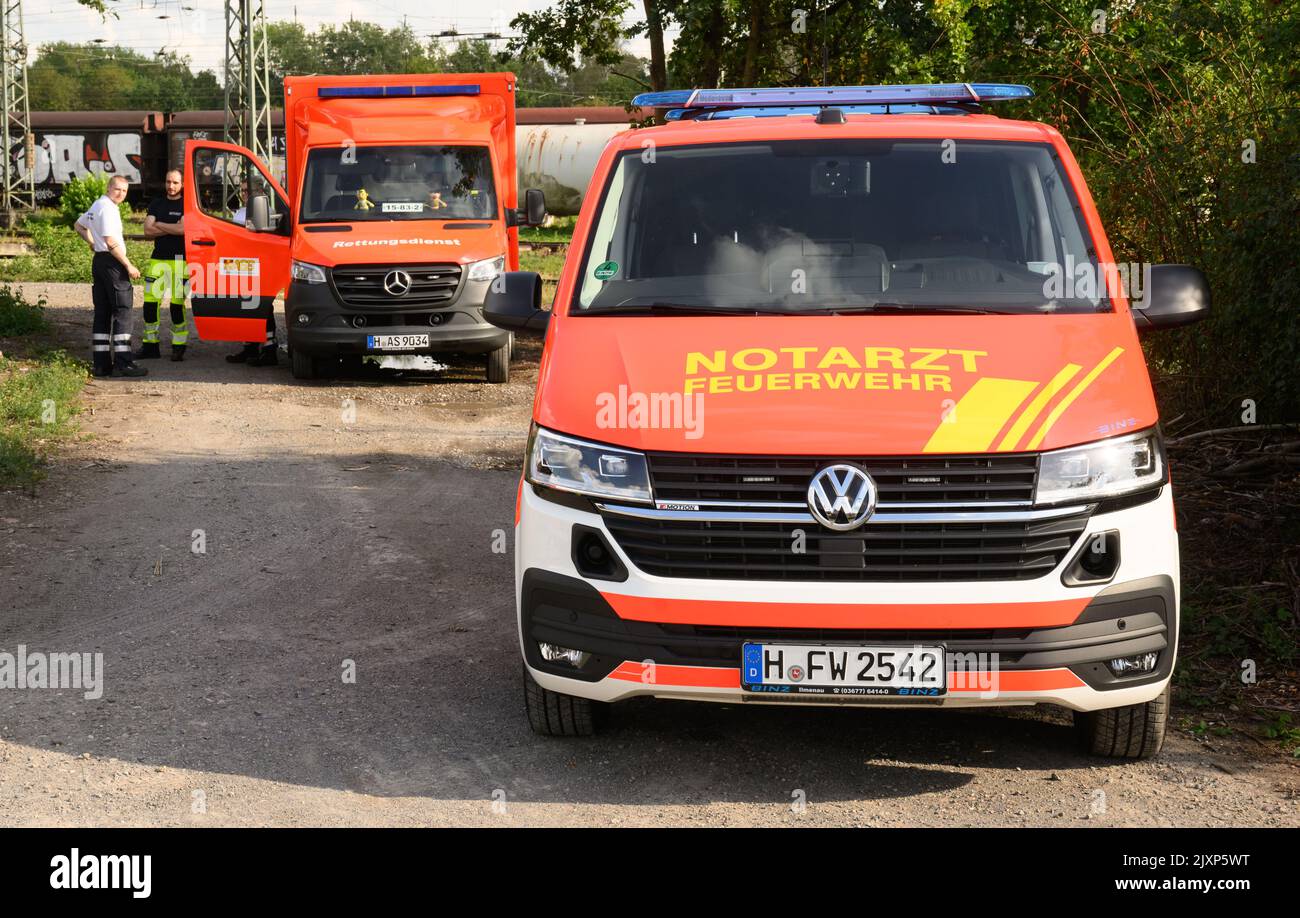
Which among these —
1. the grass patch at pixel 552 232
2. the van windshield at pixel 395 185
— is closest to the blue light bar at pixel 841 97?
the van windshield at pixel 395 185

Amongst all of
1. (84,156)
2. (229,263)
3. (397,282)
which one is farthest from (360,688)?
A: (84,156)

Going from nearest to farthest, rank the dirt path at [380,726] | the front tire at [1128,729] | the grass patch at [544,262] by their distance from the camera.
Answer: the dirt path at [380,726] < the front tire at [1128,729] < the grass patch at [544,262]

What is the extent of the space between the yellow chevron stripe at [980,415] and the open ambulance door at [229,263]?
36.6 feet

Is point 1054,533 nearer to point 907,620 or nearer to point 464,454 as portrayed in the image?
point 907,620

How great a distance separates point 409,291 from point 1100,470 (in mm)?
10400

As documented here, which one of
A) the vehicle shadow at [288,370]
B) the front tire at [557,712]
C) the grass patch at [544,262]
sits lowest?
the grass patch at [544,262]

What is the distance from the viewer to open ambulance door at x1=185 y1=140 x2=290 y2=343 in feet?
47.7

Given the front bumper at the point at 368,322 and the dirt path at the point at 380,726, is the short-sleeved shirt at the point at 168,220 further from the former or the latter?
the dirt path at the point at 380,726

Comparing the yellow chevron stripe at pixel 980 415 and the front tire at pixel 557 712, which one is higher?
the yellow chevron stripe at pixel 980 415

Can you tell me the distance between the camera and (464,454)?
36.1ft

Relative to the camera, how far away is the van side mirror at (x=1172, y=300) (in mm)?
5242

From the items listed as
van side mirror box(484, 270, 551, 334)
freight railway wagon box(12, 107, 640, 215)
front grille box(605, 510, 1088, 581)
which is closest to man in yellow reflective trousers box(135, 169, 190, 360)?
van side mirror box(484, 270, 551, 334)

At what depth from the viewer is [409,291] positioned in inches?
552

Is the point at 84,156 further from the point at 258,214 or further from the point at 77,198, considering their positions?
the point at 258,214
